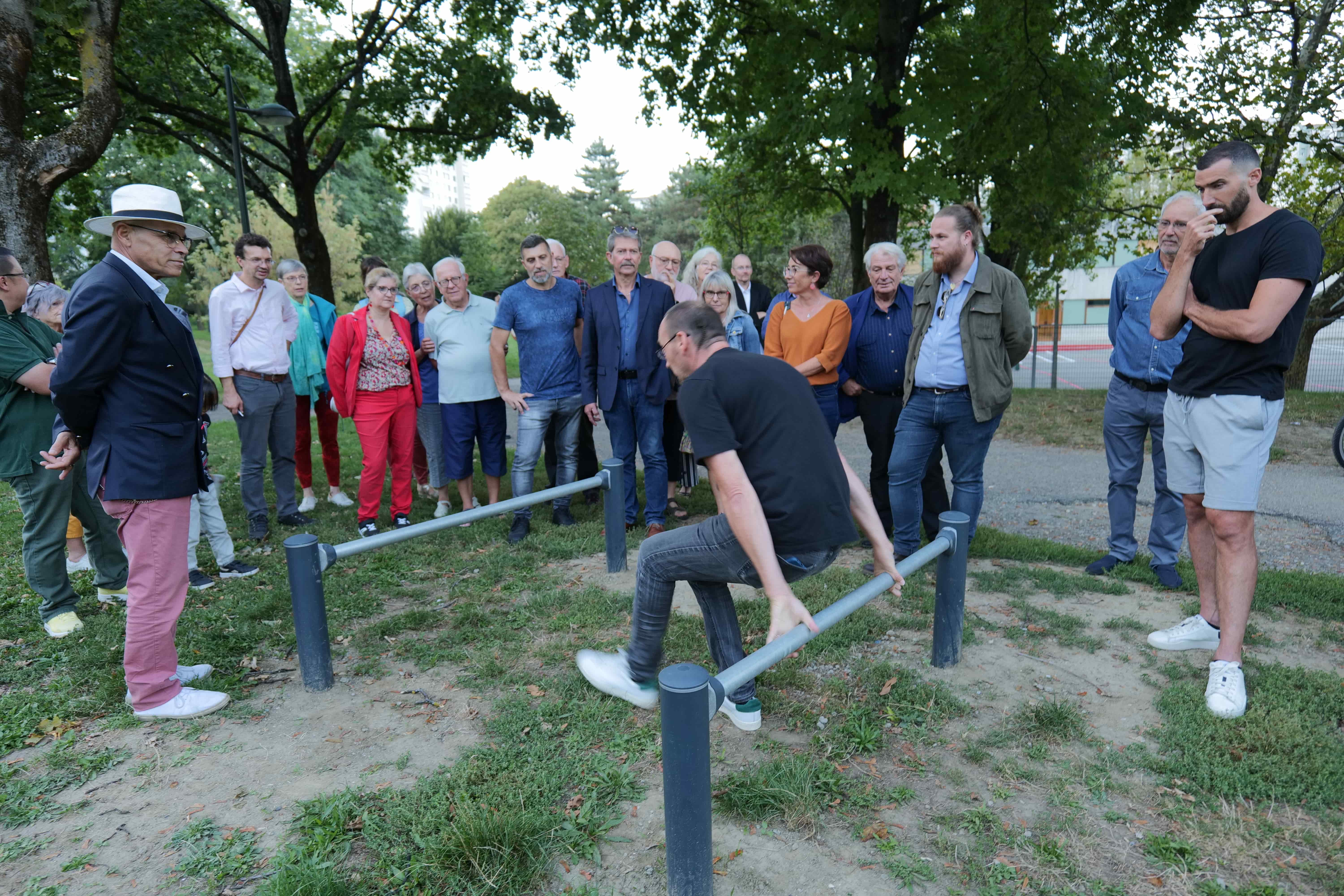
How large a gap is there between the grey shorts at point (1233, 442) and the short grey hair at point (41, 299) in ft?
19.3

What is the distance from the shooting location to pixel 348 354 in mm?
5938

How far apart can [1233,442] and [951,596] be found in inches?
51.8

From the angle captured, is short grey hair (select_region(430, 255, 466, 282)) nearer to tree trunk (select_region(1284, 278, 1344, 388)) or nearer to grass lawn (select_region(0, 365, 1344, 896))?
grass lawn (select_region(0, 365, 1344, 896))

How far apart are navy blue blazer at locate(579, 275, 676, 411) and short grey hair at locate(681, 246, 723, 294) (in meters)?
0.32

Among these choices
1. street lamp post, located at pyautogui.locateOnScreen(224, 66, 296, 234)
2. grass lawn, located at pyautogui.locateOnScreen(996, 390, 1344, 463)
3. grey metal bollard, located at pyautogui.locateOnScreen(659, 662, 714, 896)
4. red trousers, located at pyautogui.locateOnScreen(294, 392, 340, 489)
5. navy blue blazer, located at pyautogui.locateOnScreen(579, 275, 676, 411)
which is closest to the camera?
grey metal bollard, located at pyautogui.locateOnScreen(659, 662, 714, 896)

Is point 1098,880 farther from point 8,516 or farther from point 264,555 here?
point 8,516

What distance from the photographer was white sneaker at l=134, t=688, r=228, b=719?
351cm

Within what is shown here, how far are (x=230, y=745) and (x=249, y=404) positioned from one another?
11.2 ft

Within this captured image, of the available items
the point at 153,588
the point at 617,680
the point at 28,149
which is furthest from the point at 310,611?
the point at 28,149

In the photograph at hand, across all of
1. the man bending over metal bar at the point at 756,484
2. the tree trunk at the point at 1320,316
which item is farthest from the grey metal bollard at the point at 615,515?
the tree trunk at the point at 1320,316

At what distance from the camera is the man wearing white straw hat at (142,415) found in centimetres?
321

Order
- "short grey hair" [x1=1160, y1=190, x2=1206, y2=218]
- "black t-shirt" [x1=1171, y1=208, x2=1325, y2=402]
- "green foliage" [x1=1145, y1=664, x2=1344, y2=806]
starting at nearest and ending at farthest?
"green foliage" [x1=1145, y1=664, x2=1344, y2=806], "black t-shirt" [x1=1171, y1=208, x2=1325, y2=402], "short grey hair" [x1=1160, y1=190, x2=1206, y2=218]

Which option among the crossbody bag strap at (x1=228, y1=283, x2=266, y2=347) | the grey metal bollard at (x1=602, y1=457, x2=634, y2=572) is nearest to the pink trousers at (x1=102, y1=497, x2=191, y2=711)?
the grey metal bollard at (x1=602, y1=457, x2=634, y2=572)

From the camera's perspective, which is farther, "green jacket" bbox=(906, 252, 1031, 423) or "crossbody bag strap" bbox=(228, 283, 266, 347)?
"crossbody bag strap" bbox=(228, 283, 266, 347)
